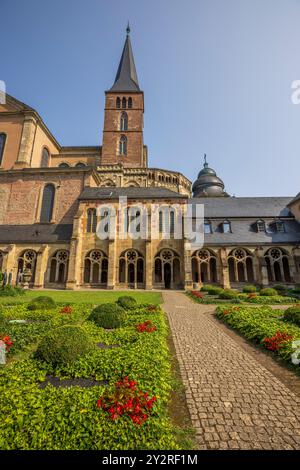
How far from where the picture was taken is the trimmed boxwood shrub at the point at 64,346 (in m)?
4.58

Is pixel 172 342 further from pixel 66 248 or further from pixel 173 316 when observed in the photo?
pixel 66 248

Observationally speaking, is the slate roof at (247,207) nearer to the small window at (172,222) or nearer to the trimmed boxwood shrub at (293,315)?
the small window at (172,222)

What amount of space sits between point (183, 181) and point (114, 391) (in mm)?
44767

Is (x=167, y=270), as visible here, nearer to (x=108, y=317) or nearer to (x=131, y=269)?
(x=131, y=269)

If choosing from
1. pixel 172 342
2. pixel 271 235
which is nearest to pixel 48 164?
pixel 271 235

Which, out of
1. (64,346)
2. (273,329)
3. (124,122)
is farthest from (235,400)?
(124,122)

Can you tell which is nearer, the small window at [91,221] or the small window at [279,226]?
the small window at [91,221]

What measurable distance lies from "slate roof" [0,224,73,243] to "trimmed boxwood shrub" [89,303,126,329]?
18.7 metres

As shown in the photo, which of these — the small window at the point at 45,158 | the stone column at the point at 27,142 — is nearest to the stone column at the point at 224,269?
the stone column at the point at 27,142

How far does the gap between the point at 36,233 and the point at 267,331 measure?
26.7 meters

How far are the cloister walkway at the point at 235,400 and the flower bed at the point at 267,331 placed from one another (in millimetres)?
737

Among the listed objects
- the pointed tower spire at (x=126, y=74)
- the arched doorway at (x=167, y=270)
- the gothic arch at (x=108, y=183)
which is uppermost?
the pointed tower spire at (x=126, y=74)

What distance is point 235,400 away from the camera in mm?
3682

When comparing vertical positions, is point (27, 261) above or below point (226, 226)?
below
